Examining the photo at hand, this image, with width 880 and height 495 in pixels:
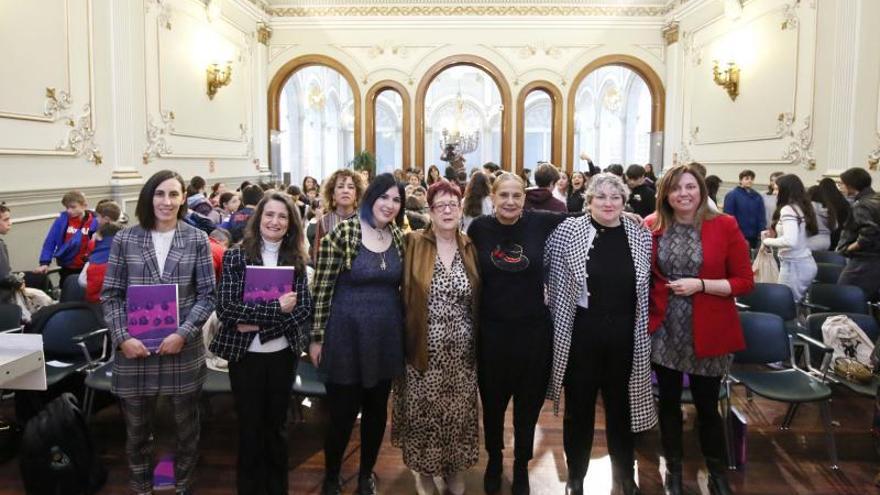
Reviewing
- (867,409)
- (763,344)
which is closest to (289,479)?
(763,344)

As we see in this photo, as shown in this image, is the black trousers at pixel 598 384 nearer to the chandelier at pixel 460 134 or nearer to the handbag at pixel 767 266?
the handbag at pixel 767 266

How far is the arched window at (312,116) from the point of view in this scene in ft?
41.9

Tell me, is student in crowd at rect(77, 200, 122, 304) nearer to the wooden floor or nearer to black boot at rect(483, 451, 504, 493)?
the wooden floor

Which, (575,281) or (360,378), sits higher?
(575,281)

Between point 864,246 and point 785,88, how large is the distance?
14.5 feet

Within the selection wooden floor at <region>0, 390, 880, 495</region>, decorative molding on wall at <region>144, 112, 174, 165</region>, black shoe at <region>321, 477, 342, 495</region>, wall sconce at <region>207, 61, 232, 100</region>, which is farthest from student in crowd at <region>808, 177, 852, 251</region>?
wall sconce at <region>207, 61, 232, 100</region>

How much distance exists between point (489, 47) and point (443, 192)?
10564 millimetres

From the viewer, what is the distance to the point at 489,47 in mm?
12617

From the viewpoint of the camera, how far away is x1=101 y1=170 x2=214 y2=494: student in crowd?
2.76 m

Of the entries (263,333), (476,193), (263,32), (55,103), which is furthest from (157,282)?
(263,32)

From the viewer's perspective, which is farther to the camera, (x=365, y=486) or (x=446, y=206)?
(x=365, y=486)

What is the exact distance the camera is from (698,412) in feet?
9.64

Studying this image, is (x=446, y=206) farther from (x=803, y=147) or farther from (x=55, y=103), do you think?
(x=803, y=147)

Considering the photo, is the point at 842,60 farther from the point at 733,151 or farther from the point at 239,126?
the point at 239,126
